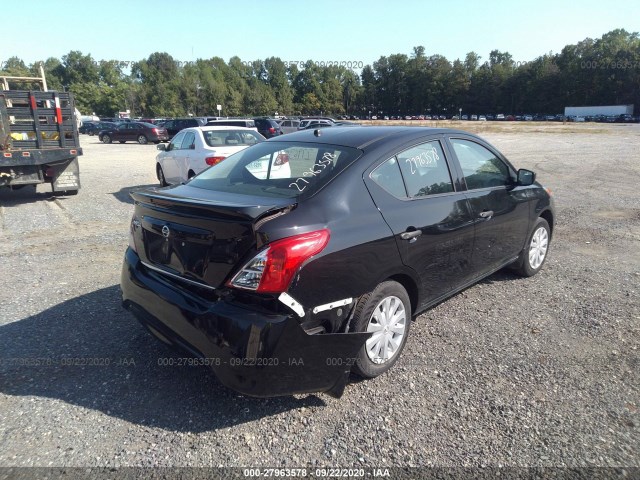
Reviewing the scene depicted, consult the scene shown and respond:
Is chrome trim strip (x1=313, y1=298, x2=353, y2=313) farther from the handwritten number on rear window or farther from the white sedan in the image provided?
the white sedan

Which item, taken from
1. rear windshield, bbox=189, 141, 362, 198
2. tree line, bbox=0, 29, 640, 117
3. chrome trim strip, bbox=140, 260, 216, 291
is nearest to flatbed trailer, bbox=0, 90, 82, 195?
rear windshield, bbox=189, 141, 362, 198

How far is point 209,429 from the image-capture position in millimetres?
2650

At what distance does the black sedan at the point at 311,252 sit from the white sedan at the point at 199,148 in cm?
569

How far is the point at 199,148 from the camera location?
375 inches

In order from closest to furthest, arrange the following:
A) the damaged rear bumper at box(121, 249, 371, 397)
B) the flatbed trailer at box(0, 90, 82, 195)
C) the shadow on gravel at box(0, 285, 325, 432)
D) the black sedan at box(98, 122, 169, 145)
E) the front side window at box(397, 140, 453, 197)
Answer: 1. the damaged rear bumper at box(121, 249, 371, 397)
2. the shadow on gravel at box(0, 285, 325, 432)
3. the front side window at box(397, 140, 453, 197)
4. the flatbed trailer at box(0, 90, 82, 195)
5. the black sedan at box(98, 122, 169, 145)

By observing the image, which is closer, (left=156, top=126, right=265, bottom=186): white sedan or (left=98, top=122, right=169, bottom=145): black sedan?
(left=156, top=126, right=265, bottom=186): white sedan

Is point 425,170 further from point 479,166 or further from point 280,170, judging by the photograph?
point 280,170

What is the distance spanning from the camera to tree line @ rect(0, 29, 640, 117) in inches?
3290

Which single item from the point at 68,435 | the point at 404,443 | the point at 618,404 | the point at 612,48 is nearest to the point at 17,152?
the point at 68,435

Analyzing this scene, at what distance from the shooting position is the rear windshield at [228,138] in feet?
32.0

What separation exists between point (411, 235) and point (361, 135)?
95 centimetres

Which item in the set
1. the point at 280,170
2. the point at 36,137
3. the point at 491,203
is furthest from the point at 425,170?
the point at 36,137

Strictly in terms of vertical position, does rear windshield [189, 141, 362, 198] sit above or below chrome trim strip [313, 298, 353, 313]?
above

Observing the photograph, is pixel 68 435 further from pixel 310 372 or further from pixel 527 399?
pixel 527 399
